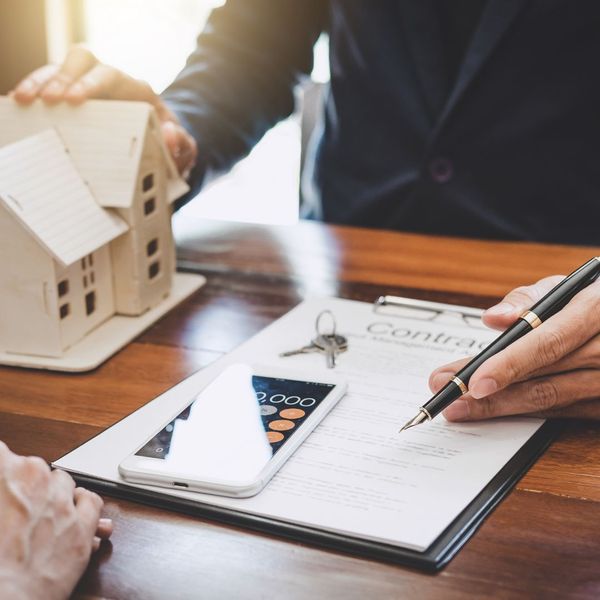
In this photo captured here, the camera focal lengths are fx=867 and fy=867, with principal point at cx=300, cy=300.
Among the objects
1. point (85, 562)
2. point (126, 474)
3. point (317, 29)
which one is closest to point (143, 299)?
point (126, 474)

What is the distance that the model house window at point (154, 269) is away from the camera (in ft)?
3.61

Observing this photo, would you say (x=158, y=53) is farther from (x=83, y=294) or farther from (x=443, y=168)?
(x=83, y=294)

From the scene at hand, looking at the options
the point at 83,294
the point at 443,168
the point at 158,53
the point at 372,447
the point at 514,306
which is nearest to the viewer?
the point at 372,447

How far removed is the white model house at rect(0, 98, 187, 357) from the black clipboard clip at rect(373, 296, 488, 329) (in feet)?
0.94

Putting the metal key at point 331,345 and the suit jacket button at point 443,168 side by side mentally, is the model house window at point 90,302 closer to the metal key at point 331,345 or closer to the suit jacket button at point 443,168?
the metal key at point 331,345

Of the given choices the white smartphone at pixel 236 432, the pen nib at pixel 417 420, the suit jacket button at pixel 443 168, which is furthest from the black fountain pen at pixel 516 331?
the suit jacket button at pixel 443 168

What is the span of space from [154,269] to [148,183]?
0.11 meters

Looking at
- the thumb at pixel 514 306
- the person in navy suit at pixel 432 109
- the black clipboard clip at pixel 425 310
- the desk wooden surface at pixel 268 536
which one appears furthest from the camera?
the person in navy suit at pixel 432 109

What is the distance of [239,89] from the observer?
65.0 inches

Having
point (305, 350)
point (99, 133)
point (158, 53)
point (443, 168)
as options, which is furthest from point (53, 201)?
point (158, 53)

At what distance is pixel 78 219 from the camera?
3.13 feet

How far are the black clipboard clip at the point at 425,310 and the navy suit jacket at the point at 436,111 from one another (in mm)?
494

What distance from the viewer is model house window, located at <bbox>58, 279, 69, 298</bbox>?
944 mm

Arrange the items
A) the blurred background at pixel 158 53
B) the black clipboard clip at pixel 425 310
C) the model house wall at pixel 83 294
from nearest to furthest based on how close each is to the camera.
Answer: the model house wall at pixel 83 294 → the black clipboard clip at pixel 425 310 → the blurred background at pixel 158 53
